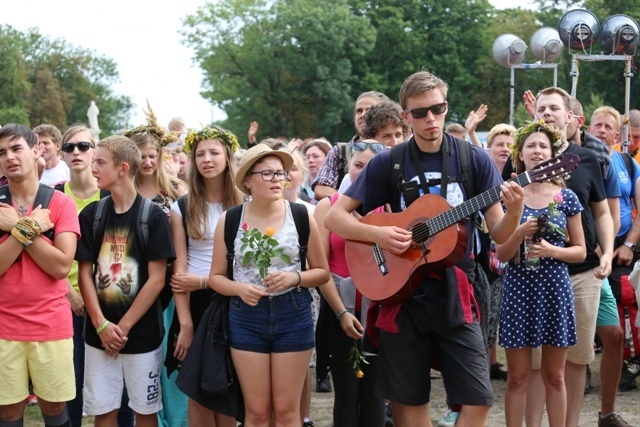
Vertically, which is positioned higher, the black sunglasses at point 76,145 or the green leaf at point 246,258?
the black sunglasses at point 76,145

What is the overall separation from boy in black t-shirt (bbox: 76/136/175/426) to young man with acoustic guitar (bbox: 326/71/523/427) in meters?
1.39

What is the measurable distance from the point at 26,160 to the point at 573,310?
3.56 m

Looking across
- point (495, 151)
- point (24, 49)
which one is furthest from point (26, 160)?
point (24, 49)

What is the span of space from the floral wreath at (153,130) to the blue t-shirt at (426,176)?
2.01 m

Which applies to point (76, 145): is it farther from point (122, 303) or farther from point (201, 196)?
point (122, 303)

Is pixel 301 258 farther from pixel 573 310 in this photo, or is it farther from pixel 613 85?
pixel 613 85

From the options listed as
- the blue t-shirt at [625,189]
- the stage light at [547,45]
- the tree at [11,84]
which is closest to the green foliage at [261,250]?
the blue t-shirt at [625,189]

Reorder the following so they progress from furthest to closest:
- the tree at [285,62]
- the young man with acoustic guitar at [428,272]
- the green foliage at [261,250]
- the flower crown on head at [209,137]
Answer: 1. the tree at [285,62]
2. the flower crown on head at [209,137]
3. the green foliage at [261,250]
4. the young man with acoustic guitar at [428,272]

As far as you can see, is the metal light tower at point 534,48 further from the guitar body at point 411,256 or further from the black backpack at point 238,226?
the guitar body at point 411,256

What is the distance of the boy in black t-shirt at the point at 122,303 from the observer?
554 centimetres

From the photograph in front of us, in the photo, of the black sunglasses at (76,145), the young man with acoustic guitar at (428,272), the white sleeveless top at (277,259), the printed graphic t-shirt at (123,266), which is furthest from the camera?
the black sunglasses at (76,145)

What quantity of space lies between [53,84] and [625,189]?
63.5m

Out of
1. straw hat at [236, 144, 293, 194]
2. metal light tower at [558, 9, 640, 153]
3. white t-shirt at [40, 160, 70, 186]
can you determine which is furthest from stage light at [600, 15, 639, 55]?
straw hat at [236, 144, 293, 194]

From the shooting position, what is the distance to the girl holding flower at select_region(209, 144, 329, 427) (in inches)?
206
